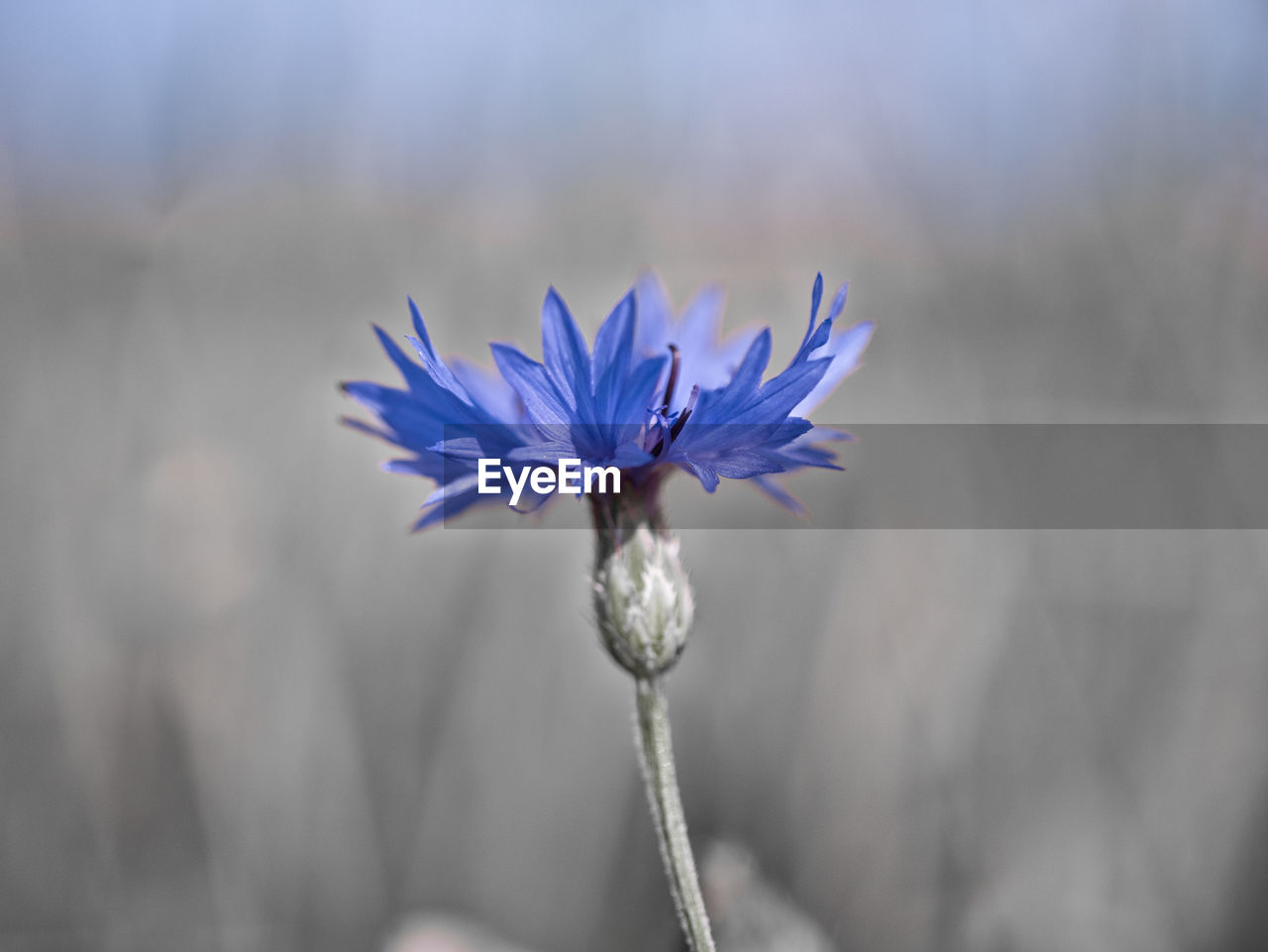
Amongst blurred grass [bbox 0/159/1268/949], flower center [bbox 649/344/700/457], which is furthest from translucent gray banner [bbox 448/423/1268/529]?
flower center [bbox 649/344/700/457]

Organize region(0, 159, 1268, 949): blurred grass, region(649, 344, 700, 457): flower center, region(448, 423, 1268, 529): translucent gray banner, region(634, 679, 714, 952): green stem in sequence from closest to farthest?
region(634, 679, 714, 952): green stem, region(649, 344, 700, 457): flower center, region(0, 159, 1268, 949): blurred grass, region(448, 423, 1268, 529): translucent gray banner

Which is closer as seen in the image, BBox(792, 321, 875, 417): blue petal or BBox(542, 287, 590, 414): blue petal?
BBox(542, 287, 590, 414): blue petal


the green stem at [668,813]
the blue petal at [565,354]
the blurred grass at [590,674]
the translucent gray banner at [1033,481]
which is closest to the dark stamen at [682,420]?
the blue petal at [565,354]

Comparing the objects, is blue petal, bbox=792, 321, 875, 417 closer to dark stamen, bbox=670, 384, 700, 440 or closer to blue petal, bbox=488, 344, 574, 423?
dark stamen, bbox=670, 384, 700, 440

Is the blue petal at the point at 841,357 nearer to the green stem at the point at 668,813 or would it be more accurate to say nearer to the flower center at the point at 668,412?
the flower center at the point at 668,412

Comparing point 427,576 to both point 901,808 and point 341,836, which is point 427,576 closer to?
point 341,836

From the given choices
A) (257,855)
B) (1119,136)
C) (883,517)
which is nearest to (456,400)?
(257,855)
